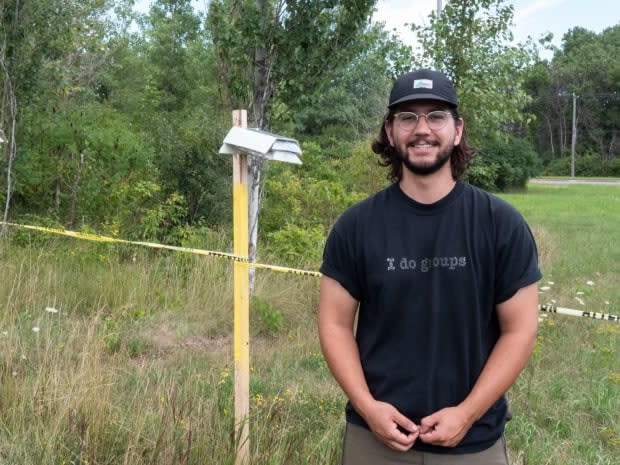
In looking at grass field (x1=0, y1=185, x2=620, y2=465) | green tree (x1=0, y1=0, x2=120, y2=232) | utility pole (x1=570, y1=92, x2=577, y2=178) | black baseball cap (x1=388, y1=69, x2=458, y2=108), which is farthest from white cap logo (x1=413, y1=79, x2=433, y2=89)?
utility pole (x1=570, y1=92, x2=577, y2=178)

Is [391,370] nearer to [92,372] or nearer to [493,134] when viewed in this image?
[92,372]

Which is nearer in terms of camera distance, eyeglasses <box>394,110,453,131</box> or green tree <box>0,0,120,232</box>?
eyeglasses <box>394,110,453,131</box>

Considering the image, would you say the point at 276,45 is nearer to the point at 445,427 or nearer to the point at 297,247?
the point at 297,247

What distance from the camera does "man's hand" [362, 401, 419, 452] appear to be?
7.11 feet

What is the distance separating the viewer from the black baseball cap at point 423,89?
2246mm

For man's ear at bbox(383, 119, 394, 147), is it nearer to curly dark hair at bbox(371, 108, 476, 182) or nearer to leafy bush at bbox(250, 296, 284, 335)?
curly dark hair at bbox(371, 108, 476, 182)

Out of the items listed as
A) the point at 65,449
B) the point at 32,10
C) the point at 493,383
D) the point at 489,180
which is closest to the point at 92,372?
the point at 65,449

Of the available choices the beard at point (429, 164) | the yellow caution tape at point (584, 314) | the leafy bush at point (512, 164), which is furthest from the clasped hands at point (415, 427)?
the leafy bush at point (512, 164)

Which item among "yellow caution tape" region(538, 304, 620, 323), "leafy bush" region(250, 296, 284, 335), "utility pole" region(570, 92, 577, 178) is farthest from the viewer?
"utility pole" region(570, 92, 577, 178)

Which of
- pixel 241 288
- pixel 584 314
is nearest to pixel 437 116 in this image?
pixel 241 288

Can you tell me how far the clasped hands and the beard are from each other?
0.73 m

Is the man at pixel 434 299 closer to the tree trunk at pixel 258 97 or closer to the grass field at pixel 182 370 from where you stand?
the grass field at pixel 182 370

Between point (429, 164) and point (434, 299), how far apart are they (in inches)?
16.6

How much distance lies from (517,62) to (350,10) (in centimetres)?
448
